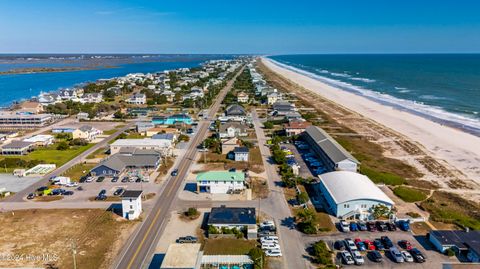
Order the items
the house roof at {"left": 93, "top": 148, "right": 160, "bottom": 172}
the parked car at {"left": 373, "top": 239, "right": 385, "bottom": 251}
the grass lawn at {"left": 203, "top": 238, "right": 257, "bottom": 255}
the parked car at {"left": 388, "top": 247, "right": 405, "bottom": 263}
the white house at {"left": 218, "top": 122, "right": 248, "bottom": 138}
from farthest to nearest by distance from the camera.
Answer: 1. the white house at {"left": 218, "top": 122, "right": 248, "bottom": 138}
2. the house roof at {"left": 93, "top": 148, "right": 160, "bottom": 172}
3. the parked car at {"left": 373, "top": 239, "right": 385, "bottom": 251}
4. the grass lawn at {"left": 203, "top": 238, "right": 257, "bottom": 255}
5. the parked car at {"left": 388, "top": 247, "right": 405, "bottom": 263}

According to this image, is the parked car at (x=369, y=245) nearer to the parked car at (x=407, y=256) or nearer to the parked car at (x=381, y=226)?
the parked car at (x=407, y=256)

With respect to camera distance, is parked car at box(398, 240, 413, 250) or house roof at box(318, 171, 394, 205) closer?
parked car at box(398, 240, 413, 250)

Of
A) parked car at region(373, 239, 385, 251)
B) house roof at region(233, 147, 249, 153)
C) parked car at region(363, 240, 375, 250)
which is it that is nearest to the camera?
parked car at region(373, 239, 385, 251)

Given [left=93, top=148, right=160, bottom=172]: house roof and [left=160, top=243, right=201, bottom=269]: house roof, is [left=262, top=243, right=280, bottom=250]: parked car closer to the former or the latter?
[left=160, top=243, right=201, bottom=269]: house roof

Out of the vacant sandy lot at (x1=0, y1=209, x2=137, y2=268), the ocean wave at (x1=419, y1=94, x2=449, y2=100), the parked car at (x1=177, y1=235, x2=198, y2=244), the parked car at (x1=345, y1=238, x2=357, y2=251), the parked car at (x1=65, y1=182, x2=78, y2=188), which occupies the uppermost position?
the ocean wave at (x1=419, y1=94, x2=449, y2=100)

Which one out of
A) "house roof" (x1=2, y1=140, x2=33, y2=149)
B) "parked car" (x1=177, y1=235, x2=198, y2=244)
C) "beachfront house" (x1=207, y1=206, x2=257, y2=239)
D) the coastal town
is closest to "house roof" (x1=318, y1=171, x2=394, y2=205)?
the coastal town

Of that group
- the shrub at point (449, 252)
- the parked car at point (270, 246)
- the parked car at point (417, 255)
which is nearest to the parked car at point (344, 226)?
the parked car at point (417, 255)

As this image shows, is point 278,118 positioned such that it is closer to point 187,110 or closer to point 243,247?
point 187,110
